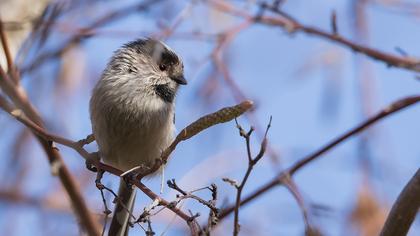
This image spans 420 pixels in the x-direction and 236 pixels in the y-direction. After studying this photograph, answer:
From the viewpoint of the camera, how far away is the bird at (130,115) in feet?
9.62

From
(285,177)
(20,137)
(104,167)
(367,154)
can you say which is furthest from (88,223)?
(367,154)

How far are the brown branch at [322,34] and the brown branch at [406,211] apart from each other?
1.01 m

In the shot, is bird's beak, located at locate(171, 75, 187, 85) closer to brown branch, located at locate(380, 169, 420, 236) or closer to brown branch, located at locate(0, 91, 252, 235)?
brown branch, located at locate(0, 91, 252, 235)

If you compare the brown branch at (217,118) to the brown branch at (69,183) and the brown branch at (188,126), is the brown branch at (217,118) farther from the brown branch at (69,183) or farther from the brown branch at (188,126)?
the brown branch at (69,183)

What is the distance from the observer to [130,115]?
9.64ft

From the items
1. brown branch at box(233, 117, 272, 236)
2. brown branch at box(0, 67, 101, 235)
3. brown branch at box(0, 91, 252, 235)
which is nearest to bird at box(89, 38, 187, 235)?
brown branch at box(0, 67, 101, 235)

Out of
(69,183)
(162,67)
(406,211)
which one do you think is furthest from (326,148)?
(162,67)

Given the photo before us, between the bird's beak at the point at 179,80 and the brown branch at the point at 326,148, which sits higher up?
the bird's beak at the point at 179,80

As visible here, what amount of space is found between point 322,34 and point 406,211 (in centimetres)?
159

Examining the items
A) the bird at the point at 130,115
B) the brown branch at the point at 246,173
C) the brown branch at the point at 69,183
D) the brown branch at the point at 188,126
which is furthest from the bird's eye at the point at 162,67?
the brown branch at the point at 246,173

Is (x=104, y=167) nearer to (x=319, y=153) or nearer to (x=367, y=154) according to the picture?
(x=319, y=153)

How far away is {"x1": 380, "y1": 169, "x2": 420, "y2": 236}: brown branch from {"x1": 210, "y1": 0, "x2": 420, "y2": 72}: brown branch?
39.9 inches

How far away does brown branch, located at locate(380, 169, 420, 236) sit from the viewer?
183 cm

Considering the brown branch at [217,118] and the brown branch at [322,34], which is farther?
the brown branch at [322,34]
